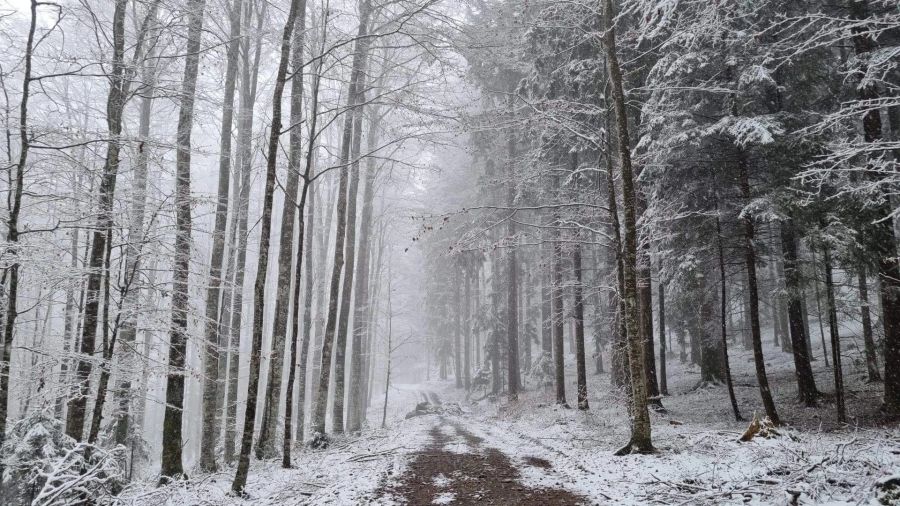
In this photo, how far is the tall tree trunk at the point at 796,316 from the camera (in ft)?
39.3

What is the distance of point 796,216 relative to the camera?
11.7 m

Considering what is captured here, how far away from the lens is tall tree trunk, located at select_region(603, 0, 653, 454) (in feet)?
26.7

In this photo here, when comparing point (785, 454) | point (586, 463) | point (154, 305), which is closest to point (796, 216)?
point (785, 454)

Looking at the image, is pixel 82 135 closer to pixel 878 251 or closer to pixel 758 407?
pixel 878 251

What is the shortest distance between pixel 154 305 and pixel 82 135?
126 inches

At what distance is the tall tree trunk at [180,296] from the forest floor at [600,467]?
761mm

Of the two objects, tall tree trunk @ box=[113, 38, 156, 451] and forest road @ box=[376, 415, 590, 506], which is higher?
tall tree trunk @ box=[113, 38, 156, 451]

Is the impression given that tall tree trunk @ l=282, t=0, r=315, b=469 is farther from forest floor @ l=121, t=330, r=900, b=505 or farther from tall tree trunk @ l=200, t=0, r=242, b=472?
tall tree trunk @ l=200, t=0, r=242, b=472

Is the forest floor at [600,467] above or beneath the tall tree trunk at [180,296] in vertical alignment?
beneath

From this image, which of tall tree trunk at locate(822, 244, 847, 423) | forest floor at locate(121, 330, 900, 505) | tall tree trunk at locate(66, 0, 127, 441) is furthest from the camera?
tall tree trunk at locate(822, 244, 847, 423)

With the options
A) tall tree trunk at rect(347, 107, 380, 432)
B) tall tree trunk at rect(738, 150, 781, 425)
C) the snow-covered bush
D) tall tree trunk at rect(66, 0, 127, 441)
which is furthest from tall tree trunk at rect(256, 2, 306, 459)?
tall tree trunk at rect(738, 150, 781, 425)

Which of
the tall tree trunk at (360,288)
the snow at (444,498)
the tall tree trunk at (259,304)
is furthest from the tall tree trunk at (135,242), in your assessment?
the tall tree trunk at (360,288)

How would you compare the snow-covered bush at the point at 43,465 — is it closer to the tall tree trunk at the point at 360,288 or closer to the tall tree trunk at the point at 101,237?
the tall tree trunk at the point at 101,237

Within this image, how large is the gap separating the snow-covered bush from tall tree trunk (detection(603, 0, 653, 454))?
7854 millimetres
